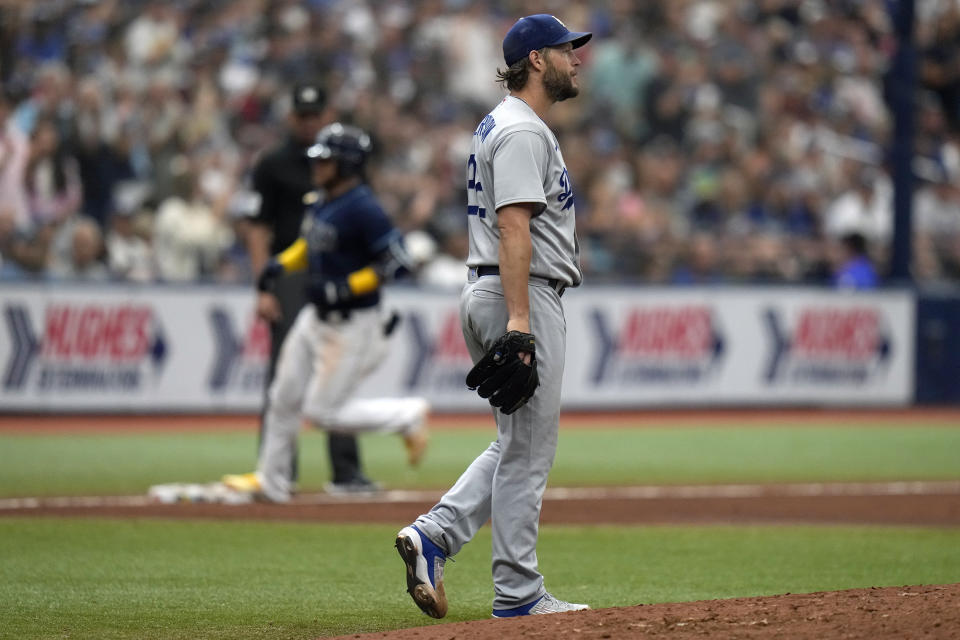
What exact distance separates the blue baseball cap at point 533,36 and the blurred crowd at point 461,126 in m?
9.70

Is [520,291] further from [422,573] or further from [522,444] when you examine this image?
[422,573]

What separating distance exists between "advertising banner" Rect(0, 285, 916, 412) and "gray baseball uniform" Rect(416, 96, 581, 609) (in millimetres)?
10887

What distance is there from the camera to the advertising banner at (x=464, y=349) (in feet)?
51.5

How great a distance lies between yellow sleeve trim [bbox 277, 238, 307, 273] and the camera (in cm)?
964

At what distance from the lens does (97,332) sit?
15.8 m

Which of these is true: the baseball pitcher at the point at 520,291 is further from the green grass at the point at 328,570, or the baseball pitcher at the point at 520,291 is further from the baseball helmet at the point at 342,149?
the baseball helmet at the point at 342,149

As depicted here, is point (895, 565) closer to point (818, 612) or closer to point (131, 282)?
point (818, 612)

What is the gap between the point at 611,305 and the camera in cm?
1798

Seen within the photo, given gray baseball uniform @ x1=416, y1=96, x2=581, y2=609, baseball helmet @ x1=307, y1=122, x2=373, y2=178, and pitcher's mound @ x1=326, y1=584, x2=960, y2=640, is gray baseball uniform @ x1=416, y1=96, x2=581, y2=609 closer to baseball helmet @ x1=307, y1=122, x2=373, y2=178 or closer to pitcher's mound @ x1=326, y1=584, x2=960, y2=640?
pitcher's mound @ x1=326, y1=584, x2=960, y2=640

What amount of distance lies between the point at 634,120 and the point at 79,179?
852 cm

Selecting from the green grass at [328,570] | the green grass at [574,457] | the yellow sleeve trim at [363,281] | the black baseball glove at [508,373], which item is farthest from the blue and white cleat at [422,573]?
the green grass at [574,457]

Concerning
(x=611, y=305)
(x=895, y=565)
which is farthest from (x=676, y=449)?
(x=895, y=565)

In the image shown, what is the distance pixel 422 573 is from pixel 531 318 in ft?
3.53

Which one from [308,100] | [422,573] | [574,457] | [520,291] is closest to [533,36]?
[520,291]
